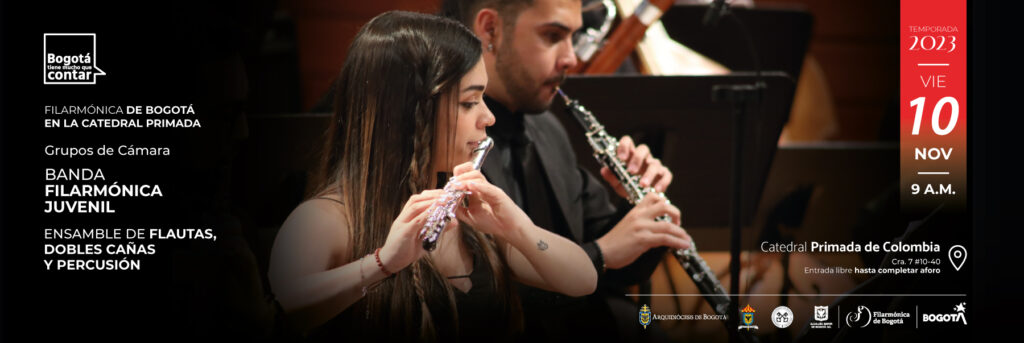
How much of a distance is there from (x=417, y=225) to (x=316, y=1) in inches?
25.1

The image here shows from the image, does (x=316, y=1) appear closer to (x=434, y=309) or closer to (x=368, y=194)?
(x=368, y=194)

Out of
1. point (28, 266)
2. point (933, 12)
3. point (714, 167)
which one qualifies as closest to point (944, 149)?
point (933, 12)

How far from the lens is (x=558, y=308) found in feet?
7.22

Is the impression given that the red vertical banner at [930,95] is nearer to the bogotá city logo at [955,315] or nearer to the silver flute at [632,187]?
the bogotá city logo at [955,315]

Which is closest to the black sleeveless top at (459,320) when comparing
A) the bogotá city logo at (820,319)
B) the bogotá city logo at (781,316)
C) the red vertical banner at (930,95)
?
the bogotá city logo at (781,316)

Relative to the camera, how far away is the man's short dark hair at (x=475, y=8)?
206cm

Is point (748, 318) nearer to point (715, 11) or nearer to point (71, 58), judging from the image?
point (715, 11)

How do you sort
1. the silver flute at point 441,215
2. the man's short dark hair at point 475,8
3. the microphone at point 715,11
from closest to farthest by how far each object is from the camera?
the silver flute at point 441,215, the man's short dark hair at point 475,8, the microphone at point 715,11

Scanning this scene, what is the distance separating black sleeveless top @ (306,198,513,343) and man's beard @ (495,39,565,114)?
372 millimetres

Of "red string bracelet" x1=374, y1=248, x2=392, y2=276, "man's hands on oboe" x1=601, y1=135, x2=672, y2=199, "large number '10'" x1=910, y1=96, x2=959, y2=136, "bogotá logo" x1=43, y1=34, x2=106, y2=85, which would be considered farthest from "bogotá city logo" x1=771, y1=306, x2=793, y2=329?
"bogotá logo" x1=43, y1=34, x2=106, y2=85

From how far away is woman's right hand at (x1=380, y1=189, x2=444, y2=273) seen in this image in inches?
76.9

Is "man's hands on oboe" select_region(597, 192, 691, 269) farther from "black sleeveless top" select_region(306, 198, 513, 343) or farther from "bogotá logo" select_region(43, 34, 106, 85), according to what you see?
"bogotá logo" select_region(43, 34, 106, 85)

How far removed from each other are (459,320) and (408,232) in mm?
295

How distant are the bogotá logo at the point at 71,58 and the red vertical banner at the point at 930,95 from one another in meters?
1.99
